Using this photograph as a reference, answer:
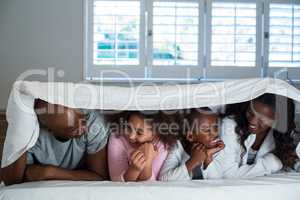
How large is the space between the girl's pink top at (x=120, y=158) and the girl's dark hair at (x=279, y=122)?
347 millimetres

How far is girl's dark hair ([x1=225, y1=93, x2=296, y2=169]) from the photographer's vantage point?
1.49 metres

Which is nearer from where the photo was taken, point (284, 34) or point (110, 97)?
point (110, 97)

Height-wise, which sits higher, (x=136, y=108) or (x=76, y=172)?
(x=136, y=108)

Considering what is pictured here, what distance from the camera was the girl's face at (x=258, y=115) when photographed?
4.89 feet

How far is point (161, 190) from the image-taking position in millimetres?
1314

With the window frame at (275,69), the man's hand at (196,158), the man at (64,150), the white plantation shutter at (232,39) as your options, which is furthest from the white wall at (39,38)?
the man's hand at (196,158)

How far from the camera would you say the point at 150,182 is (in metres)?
1.38

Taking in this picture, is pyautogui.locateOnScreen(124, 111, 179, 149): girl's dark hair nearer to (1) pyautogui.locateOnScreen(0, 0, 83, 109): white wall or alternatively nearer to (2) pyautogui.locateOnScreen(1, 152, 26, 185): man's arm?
(2) pyautogui.locateOnScreen(1, 152, 26, 185): man's arm

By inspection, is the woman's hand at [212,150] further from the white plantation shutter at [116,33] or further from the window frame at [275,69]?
the window frame at [275,69]

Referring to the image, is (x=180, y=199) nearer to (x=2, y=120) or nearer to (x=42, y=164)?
(x=42, y=164)

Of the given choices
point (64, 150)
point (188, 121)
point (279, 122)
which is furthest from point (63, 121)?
point (279, 122)

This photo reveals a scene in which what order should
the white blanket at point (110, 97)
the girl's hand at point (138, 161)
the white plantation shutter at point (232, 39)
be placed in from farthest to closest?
the white plantation shutter at point (232, 39)
the girl's hand at point (138, 161)
the white blanket at point (110, 97)

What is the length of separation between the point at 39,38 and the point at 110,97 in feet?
6.45

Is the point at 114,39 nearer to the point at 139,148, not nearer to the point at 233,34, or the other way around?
the point at 233,34
